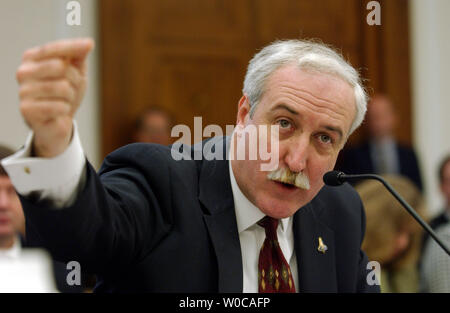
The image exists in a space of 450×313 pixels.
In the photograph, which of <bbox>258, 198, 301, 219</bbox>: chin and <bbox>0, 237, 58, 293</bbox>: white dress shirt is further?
<bbox>258, 198, 301, 219</bbox>: chin

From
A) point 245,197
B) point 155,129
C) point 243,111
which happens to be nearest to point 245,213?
point 245,197

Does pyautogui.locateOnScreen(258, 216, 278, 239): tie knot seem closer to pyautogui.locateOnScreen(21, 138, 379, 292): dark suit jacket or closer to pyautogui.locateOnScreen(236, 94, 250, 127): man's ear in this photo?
pyautogui.locateOnScreen(21, 138, 379, 292): dark suit jacket

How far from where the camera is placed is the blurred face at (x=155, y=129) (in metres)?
4.49

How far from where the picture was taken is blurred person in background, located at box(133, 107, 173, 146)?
450 cm

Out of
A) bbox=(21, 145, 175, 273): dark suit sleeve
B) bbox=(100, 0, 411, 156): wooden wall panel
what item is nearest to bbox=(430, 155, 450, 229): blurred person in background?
bbox=(100, 0, 411, 156): wooden wall panel

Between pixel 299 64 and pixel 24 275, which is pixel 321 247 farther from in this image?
pixel 24 275

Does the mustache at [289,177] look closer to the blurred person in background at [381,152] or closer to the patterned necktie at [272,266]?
the patterned necktie at [272,266]

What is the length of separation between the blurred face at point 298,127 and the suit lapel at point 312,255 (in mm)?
164

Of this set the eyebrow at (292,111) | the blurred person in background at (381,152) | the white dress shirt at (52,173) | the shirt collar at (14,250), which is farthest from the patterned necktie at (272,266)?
the blurred person in background at (381,152)

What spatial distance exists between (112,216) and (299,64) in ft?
1.99

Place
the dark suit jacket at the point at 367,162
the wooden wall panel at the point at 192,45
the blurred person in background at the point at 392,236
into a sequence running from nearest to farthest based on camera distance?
the blurred person in background at the point at 392,236
the dark suit jacket at the point at 367,162
the wooden wall panel at the point at 192,45

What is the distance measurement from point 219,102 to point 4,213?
109 inches
